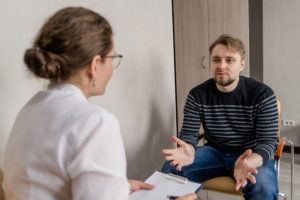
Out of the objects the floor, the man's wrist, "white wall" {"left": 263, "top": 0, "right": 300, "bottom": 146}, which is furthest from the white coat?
"white wall" {"left": 263, "top": 0, "right": 300, "bottom": 146}

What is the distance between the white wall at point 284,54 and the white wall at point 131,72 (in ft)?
6.08

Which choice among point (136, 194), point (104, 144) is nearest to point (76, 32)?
point (104, 144)

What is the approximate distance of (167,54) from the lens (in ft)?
6.53

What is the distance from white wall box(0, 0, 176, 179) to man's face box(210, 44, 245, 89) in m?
0.37

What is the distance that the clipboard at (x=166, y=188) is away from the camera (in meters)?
1.14

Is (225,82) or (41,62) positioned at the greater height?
(41,62)

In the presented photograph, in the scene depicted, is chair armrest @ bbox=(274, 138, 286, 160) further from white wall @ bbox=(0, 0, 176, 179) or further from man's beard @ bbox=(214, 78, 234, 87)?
white wall @ bbox=(0, 0, 176, 179)

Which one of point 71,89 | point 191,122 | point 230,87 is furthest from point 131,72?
point 71,89

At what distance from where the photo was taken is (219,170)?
5.64ft

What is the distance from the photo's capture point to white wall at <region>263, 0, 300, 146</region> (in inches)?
128

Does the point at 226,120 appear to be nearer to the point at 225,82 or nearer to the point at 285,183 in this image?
the point at 225,82

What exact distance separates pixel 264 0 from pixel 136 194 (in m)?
3.04

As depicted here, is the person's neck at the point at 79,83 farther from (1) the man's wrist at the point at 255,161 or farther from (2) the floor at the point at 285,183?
(2) the floor at the point at 285,183

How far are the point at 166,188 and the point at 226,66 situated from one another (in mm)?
883
